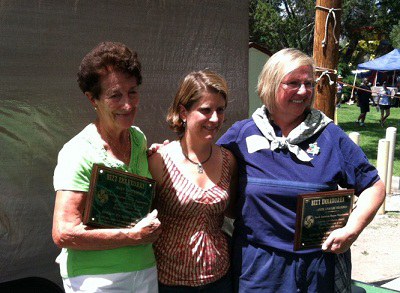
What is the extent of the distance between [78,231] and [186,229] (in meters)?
0.53

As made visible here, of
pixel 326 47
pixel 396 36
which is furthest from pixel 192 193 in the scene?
pixel 396 36

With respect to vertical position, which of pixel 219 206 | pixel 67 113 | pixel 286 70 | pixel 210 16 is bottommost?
pixel 219 206

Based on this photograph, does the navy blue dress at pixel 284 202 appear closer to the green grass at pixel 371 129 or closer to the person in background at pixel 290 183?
the person in background at pixel 290 183

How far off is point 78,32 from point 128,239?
131cm

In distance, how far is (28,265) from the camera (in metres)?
2.68

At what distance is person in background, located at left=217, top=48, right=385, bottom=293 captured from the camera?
2326 millimetres

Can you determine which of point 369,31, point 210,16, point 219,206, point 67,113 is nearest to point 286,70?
point 219,206

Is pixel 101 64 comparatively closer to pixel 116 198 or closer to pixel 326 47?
pixel 116 198

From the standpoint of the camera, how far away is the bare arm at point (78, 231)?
1.90m

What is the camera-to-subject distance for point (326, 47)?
4594 mm

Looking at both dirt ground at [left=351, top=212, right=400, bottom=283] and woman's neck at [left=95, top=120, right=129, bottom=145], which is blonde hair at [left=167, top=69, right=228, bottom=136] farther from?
Answer: dirt ground at [left=351, top=212, right=400, bottom=283]

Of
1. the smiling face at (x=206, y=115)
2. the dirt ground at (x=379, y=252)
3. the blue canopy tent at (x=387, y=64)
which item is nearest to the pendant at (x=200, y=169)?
the smiling face at (x=206, y=115)

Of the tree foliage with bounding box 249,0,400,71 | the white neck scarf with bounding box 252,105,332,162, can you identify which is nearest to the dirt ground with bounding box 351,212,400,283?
the white neck scarf with bounding box 252,105,332,162

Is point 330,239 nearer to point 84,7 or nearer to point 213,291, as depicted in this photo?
point 213,291
